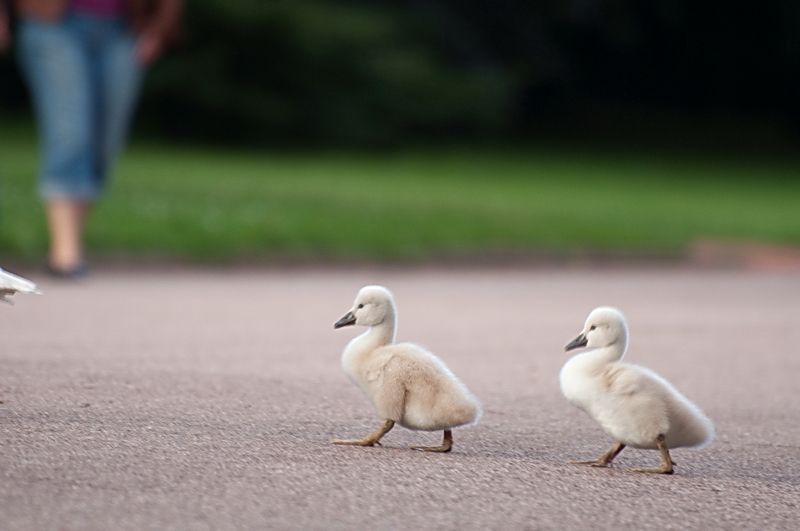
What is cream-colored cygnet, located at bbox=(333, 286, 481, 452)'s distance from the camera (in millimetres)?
3834

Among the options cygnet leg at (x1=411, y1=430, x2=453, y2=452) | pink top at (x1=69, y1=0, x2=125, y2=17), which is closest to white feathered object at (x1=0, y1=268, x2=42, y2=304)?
cygnet leg at (x1=411, y1=430, x2=453, y2=452)

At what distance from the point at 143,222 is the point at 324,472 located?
955 centimetres

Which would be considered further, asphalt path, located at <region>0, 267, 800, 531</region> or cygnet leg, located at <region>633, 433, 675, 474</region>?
cygnet leg, located at <region>633, 433, 675, 474</region>

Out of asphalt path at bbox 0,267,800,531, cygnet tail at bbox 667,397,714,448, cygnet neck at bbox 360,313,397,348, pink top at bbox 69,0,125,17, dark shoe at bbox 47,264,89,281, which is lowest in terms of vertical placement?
asphalt path at bbox 0,267,800,531

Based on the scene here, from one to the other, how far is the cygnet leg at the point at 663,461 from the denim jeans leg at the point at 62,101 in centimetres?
663

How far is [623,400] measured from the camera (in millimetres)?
3736

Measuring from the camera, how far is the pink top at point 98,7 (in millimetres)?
9367

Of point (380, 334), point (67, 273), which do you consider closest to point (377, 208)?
point (67, 273)

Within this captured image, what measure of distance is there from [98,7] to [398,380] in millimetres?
6521

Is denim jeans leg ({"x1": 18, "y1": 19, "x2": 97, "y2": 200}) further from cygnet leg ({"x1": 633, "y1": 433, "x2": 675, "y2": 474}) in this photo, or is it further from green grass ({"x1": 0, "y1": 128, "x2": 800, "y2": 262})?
cygnet leg ({"x1": 633, "y1": 433, "x2": 675, "y2": 474})

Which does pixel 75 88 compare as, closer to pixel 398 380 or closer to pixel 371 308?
pixel 371 308

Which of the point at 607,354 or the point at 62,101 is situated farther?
the point at 62,101

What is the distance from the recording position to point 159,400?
466 cm

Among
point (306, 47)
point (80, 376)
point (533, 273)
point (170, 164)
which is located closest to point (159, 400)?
point (80, 376)
